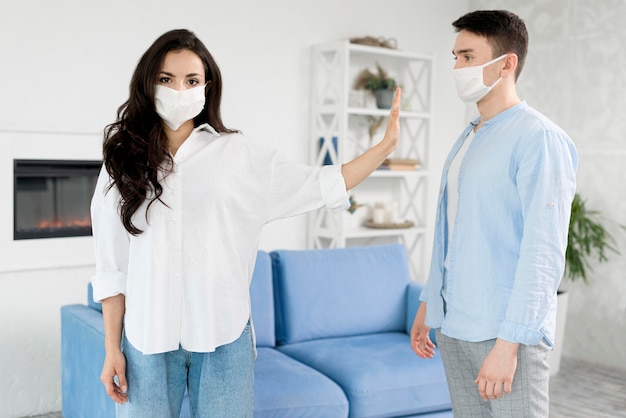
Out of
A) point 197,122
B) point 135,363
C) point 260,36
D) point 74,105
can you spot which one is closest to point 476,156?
point 197,122

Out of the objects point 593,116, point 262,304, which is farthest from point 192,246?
point 593,116

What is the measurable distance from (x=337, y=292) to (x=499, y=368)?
187cm

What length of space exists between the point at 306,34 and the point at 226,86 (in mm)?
622

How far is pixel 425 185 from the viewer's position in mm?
4746

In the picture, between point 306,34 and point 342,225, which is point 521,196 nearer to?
point 342,225

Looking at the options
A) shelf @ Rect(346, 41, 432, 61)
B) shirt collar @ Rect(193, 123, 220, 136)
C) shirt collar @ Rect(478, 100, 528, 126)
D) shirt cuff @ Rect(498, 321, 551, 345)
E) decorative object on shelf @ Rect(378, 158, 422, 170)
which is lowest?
shirt cuff @ Rect(498, 321, 551, 345)

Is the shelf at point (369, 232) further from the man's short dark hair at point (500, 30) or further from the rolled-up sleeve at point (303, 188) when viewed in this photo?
the man's short dark hair at point (500, 30)

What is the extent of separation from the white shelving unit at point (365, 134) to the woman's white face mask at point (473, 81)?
2477mm

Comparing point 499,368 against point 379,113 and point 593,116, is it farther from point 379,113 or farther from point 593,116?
point 593,116

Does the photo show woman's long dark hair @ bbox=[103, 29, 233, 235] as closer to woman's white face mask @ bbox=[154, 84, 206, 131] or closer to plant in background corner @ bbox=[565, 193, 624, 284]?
woman's white face mask @ bbox=[154, 84, 206, 131]

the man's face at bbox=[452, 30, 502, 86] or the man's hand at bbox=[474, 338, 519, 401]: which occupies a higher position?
the man's face at bbox=[452, 30, 502, 86]

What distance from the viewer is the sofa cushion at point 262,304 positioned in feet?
10.5

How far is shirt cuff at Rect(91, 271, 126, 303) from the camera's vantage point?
171 cm

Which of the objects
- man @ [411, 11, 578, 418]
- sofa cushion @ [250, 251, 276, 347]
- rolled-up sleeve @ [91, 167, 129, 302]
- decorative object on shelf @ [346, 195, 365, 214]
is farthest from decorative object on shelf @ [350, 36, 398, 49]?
rolled-up sleeve @ [91, 167, 129, 302]
